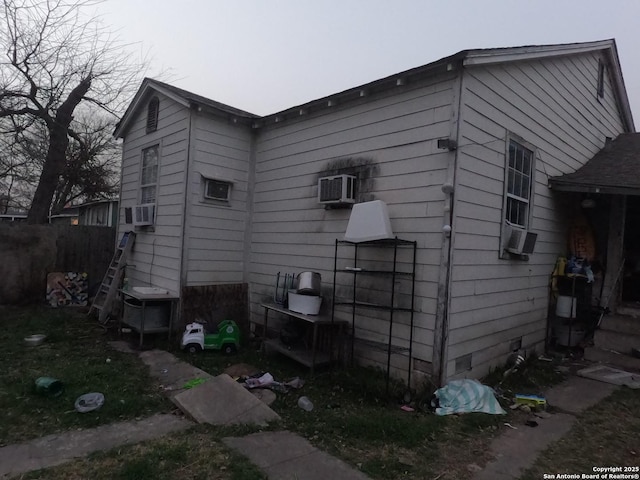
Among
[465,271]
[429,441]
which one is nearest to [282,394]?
[429,441]

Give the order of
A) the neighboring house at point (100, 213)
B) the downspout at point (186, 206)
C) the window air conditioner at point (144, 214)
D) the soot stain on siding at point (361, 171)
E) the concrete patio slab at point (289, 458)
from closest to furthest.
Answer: the concrete patio slab at point (289, 458) → the soot stain on siding at point (361, 171) → the downspout at point (186, 206) → the window air conditioner at point (144, 214) → the neighboring house at point (100, 213)

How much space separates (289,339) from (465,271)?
9.00 ft

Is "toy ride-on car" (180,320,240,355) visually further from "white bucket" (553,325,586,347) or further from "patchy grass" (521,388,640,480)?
"white bucket" (553,325,586,347)

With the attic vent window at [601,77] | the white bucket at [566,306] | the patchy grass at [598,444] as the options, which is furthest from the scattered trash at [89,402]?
the attic vent window at [601,77]

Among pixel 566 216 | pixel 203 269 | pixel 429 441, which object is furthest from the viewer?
pixel 566 216

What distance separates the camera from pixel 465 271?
5.05 m

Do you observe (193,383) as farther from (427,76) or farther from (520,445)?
(427,76)

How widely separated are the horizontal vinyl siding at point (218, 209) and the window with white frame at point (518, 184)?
14.8 feet

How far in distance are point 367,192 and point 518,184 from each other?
91.3 inches

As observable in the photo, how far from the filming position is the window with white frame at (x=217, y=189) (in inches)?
287

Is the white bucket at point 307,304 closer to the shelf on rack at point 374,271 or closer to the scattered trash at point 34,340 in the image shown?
the shelf on rack at point 374,271

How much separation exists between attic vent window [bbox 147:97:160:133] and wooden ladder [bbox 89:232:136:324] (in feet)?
7.39

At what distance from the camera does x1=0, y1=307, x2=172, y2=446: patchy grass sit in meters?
3.98

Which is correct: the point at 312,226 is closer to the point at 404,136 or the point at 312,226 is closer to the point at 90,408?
the point at 404,136
